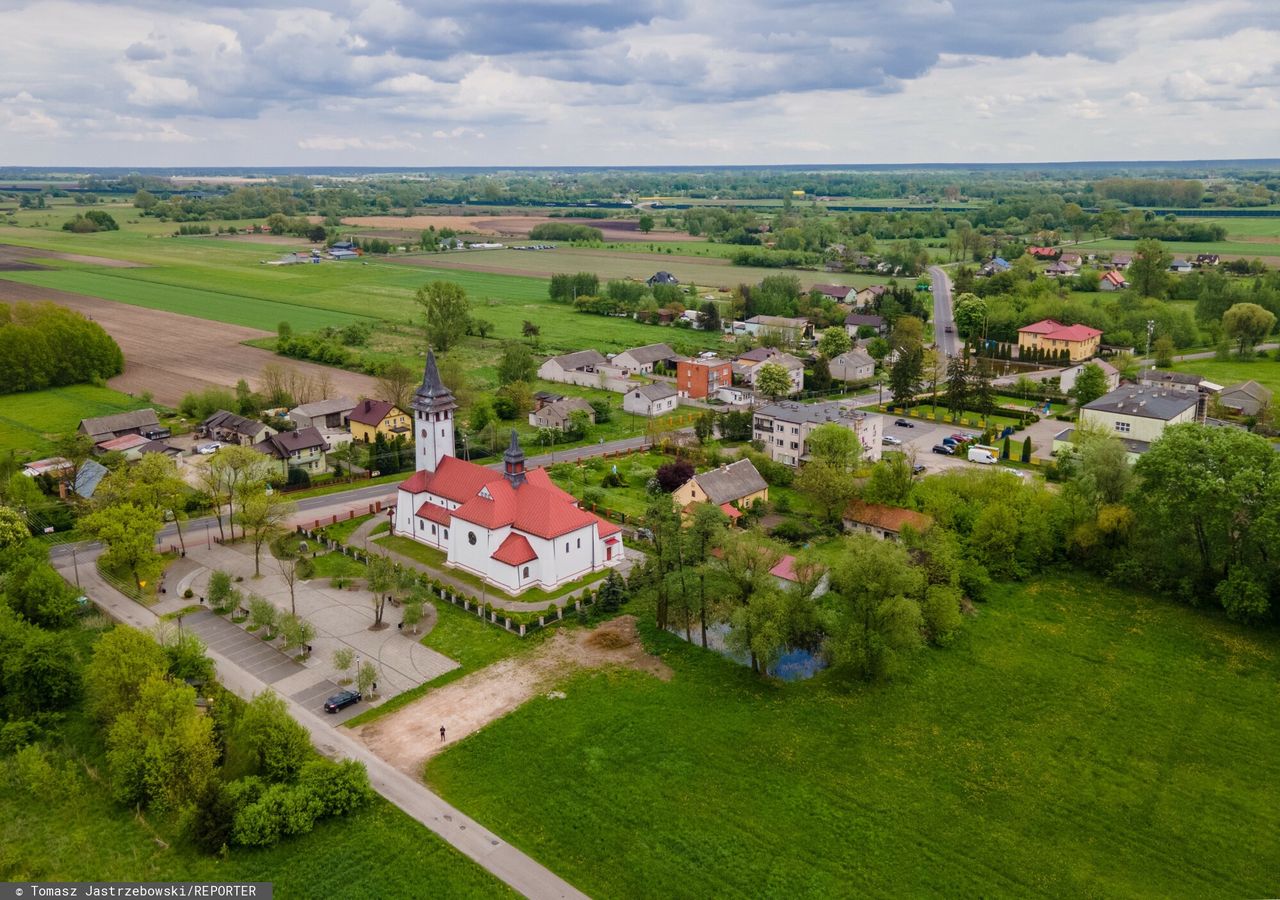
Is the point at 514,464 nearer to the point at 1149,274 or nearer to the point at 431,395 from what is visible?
the point at 431,395

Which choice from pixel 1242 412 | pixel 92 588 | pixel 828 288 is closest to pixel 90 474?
pixel 92 588

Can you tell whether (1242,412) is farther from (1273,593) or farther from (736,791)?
(736,791)

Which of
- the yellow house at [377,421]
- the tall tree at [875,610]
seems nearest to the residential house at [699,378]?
the yellow house at [377,421]

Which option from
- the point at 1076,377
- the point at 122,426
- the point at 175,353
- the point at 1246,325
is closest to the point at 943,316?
the point at 1246,325

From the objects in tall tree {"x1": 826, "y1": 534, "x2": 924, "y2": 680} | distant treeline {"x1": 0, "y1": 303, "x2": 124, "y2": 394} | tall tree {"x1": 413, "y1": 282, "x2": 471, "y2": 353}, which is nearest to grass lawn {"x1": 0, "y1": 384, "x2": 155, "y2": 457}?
distant treeline {"x1": 0, "y1": 303, "x2": 124, "y2": 394}

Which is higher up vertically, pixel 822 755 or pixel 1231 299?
pixel 1231 299

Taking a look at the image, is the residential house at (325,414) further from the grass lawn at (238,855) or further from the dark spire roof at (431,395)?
the grass lawn at (238,855)
